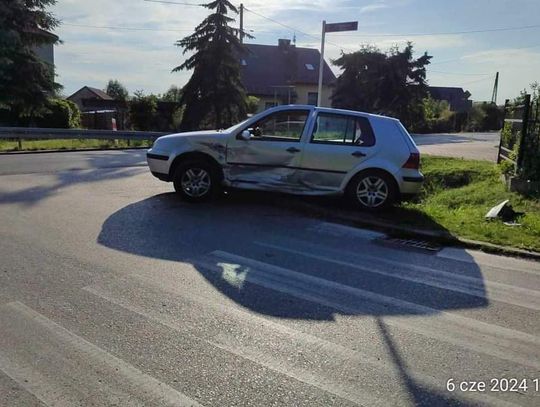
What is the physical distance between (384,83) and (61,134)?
26.8 metres

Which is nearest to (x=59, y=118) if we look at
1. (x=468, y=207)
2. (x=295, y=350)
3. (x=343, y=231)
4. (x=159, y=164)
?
(x=159, y=164)

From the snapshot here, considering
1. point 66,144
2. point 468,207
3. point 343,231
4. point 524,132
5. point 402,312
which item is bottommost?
point 402,312

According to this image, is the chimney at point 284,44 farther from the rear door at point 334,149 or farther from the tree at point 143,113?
the rear door at point 334,149

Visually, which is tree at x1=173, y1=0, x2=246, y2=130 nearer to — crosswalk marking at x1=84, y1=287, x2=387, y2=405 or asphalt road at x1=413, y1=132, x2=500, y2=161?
asphalt road at x1=413, y1=132, x2=500, y2=161

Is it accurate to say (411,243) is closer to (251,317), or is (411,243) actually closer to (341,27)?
(251,317)

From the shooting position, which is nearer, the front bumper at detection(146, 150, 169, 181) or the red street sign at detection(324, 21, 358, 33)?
the front bumper at detection(146, 150, 169, 181)

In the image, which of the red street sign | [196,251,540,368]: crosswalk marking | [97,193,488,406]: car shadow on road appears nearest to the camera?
[196,251,540,368]: crosswalk marking

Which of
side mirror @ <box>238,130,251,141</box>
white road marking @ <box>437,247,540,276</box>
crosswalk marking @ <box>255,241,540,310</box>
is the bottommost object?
crosswalk marking @ <box>255,241,540,310</box>

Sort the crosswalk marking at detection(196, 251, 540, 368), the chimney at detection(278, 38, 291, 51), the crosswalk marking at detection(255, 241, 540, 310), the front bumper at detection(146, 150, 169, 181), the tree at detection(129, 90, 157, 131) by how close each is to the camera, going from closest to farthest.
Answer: the crosswalk marking at detection(196, 251, 540, 368) → the crosswalk marking at detection(255, 241, 540, 310) → the front bumper at detection(146, 150, 169, 181) → the tree at detection(129, 90, 157, 131) → the chimney at detection(278, 38, 291, 51)

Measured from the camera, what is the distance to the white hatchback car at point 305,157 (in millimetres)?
8109

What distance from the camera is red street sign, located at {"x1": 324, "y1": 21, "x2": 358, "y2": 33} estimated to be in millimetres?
15672

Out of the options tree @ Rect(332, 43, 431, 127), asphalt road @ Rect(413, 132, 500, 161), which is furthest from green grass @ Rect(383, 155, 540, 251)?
tree @ Rect(332, 43, 431, 127)

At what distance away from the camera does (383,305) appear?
4.43 meters

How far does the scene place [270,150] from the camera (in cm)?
828
